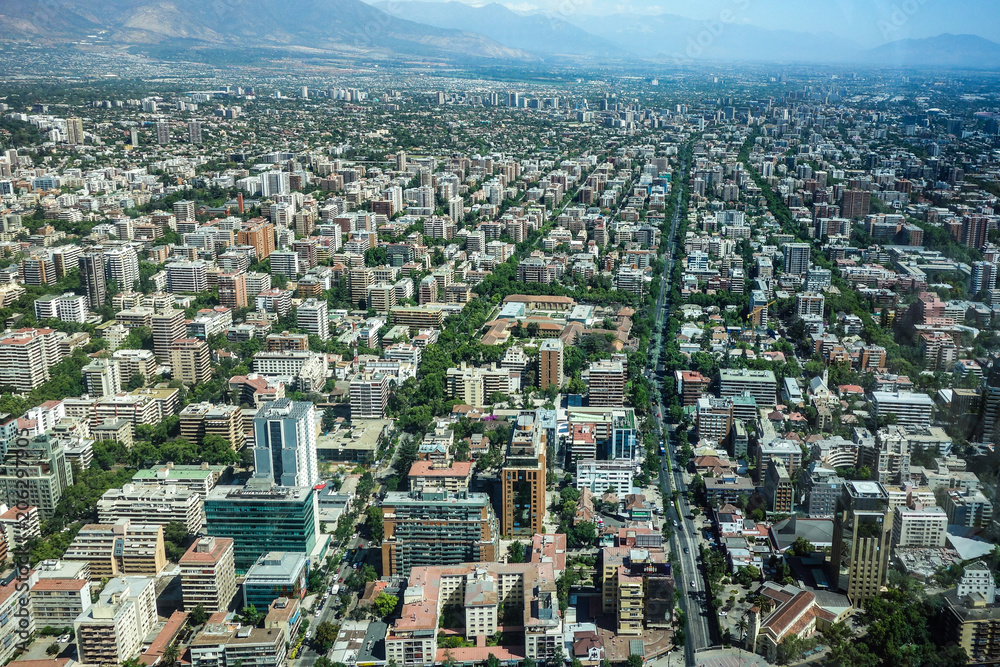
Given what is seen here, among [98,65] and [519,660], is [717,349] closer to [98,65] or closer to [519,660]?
[519,660]

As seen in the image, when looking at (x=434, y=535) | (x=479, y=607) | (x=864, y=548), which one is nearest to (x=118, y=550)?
(x=434, y=535)

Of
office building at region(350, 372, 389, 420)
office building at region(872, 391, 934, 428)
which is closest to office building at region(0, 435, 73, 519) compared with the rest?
office building at region(350, 372, 389, 420)

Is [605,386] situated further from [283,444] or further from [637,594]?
[637,594]

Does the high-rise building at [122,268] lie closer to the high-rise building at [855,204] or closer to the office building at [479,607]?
the office building at [479,607]

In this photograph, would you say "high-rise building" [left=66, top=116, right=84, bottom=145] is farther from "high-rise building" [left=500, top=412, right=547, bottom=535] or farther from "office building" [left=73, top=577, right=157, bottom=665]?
"office building" [left=73, top=577, right=157, bottom=665]

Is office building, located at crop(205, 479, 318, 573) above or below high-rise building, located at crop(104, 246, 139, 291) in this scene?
below

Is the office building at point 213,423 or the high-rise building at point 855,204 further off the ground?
the high-rise building at point 855,204

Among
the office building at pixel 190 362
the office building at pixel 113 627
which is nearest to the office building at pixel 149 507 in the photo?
the office building at pixel 113 627
